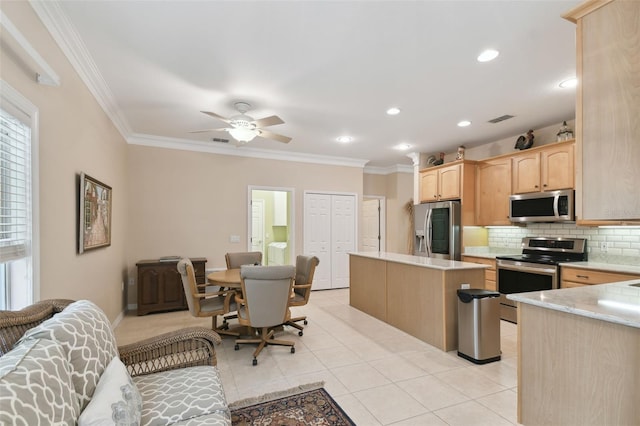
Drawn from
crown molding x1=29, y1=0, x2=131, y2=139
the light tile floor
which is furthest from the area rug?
crown molding x1=29, y1=0, x2=131, y2=139

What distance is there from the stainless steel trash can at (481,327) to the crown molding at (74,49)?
12.7 ft

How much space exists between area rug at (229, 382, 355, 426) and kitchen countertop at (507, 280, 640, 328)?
1.41 m

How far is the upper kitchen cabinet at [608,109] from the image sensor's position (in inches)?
60.6

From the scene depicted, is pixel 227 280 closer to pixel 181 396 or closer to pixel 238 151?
pixel 181 396

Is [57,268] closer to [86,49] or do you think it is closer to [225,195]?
[86,49]

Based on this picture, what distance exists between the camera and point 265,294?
2998mm

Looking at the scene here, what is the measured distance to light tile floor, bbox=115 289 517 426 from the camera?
220 cm

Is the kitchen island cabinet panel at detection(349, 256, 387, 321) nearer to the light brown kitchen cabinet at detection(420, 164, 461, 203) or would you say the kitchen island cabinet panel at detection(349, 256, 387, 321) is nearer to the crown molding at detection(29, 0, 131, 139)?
the light brown kitchen cabinet at detection(420, 164, 461, 203)

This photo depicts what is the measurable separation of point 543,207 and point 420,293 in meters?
2.14

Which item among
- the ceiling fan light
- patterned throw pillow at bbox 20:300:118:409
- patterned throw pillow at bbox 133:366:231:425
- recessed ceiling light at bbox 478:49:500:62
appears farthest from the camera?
the ceiling fan light

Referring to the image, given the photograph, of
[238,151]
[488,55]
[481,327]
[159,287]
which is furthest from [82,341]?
[238,151]

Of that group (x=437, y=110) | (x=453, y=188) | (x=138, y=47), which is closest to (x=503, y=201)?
(x=453, y=188)

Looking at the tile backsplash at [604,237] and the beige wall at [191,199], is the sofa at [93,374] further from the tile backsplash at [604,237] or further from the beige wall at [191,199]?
the tile backsplash at [604,237]

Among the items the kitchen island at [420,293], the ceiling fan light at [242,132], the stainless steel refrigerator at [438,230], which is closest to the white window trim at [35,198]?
the ceiling fan light at [242,132]
